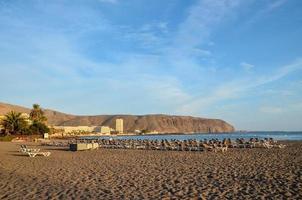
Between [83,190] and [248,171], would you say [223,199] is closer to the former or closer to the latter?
[83,190]

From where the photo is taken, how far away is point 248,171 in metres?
14.1

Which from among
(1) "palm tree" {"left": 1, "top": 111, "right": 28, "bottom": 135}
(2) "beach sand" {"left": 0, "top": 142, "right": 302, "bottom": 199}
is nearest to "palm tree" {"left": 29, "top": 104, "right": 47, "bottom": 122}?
(1) "palm tree" {"left": 1, "top": 111, "right": 28, "bottom": 135}

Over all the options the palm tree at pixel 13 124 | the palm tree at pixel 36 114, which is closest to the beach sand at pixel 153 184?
the palm tree at pixel 13 124

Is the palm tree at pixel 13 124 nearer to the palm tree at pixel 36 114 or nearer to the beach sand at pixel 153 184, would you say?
the palm tree at pixel 36 114

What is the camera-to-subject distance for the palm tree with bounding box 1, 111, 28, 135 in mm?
61781

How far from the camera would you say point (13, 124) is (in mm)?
62000

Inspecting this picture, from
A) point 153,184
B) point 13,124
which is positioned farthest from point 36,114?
point 153,184

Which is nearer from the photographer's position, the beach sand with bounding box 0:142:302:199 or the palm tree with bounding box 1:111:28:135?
the beach sand with bounding box 0:142:302:199

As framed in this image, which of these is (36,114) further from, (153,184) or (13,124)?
(153,184)

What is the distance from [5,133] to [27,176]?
2108 inches

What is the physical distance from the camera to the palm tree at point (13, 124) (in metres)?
61.8

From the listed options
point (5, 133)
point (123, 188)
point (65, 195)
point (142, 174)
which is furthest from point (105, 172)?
point (5, 133)

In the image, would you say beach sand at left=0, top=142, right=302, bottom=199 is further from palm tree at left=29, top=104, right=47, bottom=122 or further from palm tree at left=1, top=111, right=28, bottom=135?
palm tree at left=29, top=104, right=47, bottom=122

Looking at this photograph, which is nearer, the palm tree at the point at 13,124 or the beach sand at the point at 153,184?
the beach sand at the point at 153,184
